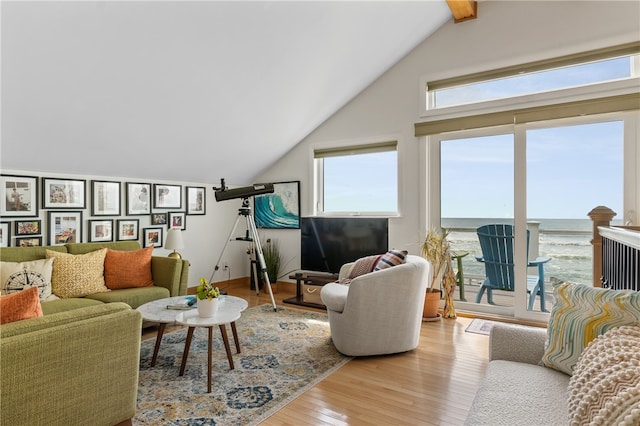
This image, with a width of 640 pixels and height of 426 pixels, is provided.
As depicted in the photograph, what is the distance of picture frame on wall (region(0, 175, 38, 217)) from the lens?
11.0 ft

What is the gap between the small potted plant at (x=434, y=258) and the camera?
3.90 meters

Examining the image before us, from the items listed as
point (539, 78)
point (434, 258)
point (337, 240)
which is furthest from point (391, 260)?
point (539, 78)

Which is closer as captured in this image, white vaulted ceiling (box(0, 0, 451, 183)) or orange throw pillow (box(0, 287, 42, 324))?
orange throw pillow (box(0, 287, 42, 324))

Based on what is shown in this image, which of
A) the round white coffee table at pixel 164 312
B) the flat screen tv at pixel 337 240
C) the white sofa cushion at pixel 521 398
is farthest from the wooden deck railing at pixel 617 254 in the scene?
the round white coffee table at pixel 164 312

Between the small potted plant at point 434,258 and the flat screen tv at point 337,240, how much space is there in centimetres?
46

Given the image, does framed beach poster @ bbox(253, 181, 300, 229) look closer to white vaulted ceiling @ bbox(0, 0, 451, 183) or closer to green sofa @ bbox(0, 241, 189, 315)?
white vaulted ceiling @ bbox(0, 0, 451, 183)

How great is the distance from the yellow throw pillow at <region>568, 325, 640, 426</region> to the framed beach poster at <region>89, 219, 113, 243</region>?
4.29m

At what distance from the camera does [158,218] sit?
15.2 ft

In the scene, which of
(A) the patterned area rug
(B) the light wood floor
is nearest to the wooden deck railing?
(B) the light wood floor

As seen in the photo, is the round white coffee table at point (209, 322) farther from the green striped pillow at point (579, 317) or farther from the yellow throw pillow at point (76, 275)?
the green striped pillow at point (579, 317)

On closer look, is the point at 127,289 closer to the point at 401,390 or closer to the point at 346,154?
the point at 401,390

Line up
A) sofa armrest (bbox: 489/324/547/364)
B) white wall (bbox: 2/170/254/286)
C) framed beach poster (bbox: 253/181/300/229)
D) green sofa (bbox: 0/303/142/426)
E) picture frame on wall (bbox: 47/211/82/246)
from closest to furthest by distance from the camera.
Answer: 1. green sofa (bbox: 0/303/142/426)
2. sofa armrest (bbox: 489/324/547/364)
3. picture frame on wall (bbox: 47/211/82/246)
4. white wall (bbox: 2/170/254/286)
5. framed beach poster (bbox: 253/181/300/229)

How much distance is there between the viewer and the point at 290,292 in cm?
527

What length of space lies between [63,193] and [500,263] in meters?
4.51
